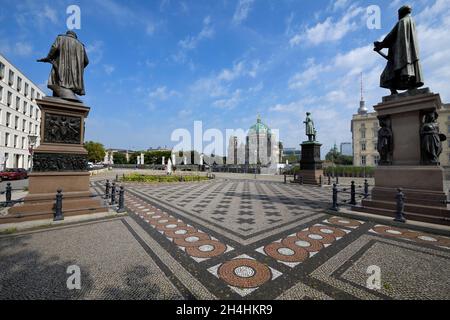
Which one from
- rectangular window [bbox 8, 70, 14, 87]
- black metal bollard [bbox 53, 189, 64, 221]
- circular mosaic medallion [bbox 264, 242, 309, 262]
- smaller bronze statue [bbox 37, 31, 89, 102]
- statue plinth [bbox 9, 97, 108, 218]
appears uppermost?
rectangular window [bbox 8, 70, 14, 87]

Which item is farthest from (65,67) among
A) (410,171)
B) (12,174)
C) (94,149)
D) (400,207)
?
(94,149)

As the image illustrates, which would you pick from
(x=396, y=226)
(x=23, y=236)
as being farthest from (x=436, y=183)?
(x=23, y=236)

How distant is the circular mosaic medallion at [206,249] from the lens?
153 inches

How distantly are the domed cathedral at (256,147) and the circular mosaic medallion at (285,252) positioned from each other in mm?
68128

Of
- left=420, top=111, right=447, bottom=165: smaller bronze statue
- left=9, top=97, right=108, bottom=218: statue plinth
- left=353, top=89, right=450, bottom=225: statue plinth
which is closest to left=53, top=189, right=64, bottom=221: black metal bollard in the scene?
left=9, top=97, right=108, bottom=218: statue plinth

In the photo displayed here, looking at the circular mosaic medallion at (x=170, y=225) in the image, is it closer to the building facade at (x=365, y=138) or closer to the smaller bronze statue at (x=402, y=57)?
the smaller bronze statue at (x=402, y=57)

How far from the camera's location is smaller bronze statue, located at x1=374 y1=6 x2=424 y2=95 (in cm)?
632

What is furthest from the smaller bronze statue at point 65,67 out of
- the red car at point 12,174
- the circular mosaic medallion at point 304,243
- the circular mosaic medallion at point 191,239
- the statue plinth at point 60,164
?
the red car at point 12,174

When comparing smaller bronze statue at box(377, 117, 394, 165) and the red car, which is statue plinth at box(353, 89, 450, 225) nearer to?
smaller bronze statue at box(377, 117, 394, 165)

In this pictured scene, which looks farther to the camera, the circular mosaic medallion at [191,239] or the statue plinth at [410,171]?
the statue plinth at [410,171]

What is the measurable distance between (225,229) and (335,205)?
451 cm

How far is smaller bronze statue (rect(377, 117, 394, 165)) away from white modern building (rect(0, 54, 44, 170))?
33.7 metres

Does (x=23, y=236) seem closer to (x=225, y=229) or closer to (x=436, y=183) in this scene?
(x=225, y=229)

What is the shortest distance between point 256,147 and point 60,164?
70.6 m
